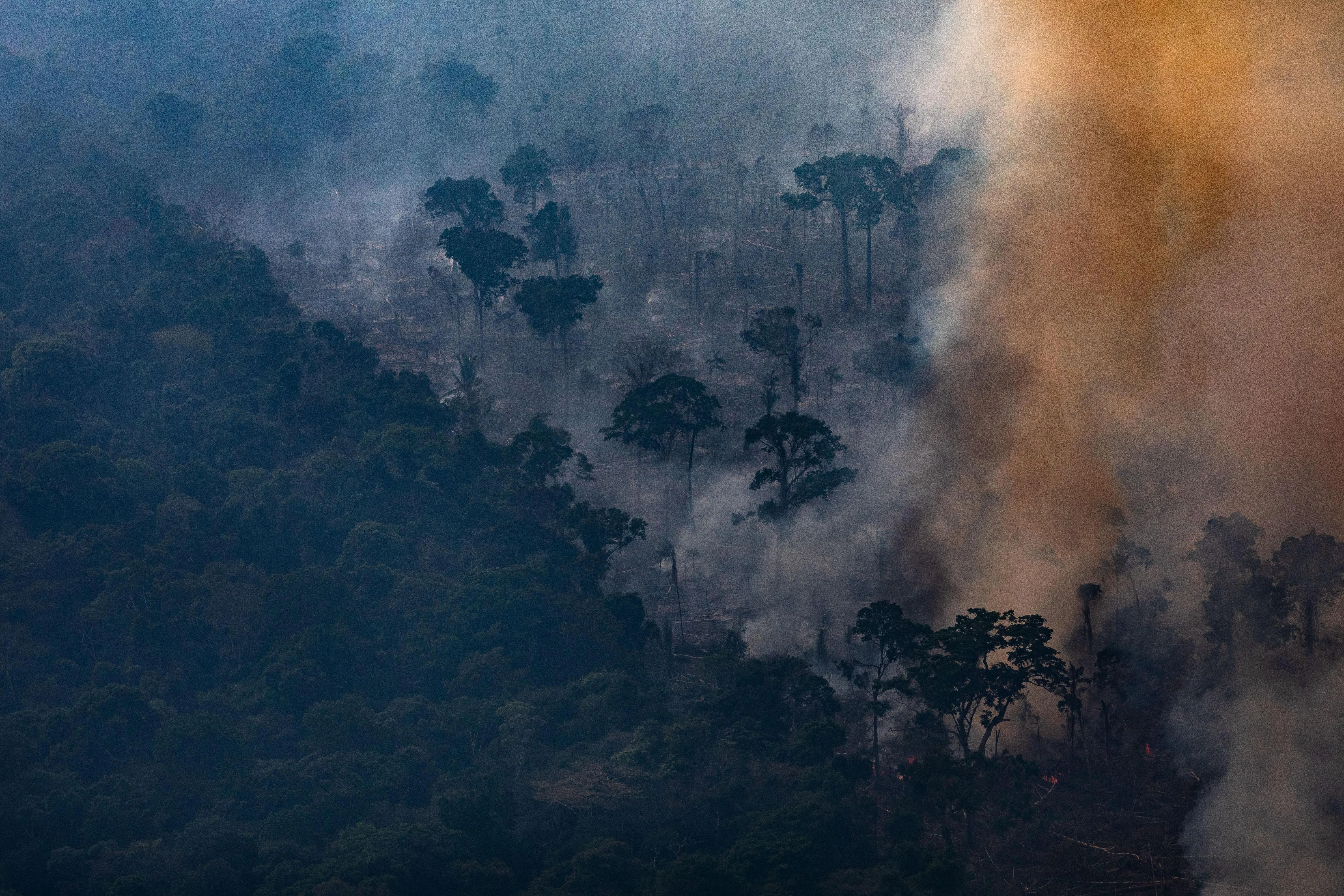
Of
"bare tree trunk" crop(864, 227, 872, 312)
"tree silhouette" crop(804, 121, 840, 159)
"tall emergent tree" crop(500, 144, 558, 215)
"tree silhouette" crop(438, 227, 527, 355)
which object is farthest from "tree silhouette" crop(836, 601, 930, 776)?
"tall emergent tree" crop(500, 144, 558, 215)

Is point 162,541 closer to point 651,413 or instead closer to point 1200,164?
point 651,413

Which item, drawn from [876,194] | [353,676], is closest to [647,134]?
[876,194]

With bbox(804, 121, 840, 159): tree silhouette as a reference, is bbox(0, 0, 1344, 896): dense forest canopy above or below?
below

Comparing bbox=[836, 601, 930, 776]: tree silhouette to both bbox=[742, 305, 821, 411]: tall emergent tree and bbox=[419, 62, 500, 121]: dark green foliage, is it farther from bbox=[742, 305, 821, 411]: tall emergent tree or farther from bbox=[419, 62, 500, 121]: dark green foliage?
bbox=[419, 62, 500, 121]: dark green foliage

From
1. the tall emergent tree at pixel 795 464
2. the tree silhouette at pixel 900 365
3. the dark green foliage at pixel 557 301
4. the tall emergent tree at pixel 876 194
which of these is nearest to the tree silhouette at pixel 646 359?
the dark green foliage at pixel 557 301

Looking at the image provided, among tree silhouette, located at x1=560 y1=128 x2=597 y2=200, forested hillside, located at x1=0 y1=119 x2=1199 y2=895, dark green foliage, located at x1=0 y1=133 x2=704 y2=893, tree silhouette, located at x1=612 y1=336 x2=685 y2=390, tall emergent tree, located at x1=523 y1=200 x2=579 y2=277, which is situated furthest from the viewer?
tree silhouette, located at x1=560 y1=128 x2=597 y2=200

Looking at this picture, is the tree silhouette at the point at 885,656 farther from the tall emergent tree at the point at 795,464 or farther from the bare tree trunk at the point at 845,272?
the bare tree trunk at the point at 845,272

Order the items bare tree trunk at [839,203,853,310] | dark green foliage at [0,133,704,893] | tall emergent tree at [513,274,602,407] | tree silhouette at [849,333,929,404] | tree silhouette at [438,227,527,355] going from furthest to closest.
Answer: bare tree trunk at [839,203,853,310] < tree silhouette at [438,227,527,355] < tall emergent tree at [513,274,602,407] < tree silhouette at [849,333,929,404] < dark green foliage at [0,133,704,893]
